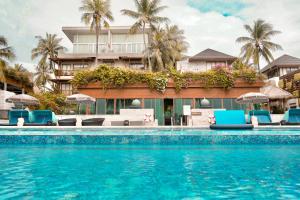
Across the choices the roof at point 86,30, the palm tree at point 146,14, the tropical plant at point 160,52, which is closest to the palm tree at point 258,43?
the tropical plant at point 160,52

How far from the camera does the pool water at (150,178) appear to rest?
2.78 meters

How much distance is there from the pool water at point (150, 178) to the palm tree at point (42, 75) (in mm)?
37706

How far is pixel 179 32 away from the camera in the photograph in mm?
39969

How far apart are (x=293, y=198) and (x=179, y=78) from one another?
16.9 m

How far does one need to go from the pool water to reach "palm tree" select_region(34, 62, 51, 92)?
124 feet

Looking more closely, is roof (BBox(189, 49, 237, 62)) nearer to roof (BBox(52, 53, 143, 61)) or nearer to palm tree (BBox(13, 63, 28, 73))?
roof (BBox(52, 53, 143, 61))

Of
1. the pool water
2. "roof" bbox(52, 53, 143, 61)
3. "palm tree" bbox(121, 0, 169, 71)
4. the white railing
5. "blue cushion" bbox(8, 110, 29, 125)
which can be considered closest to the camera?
the pool water

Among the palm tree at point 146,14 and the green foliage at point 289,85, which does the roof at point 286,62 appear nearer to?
the green foliage at point 289,85

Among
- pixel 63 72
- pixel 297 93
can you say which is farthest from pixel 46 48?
pixel 297 93

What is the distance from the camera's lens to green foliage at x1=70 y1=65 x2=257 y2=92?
1905 cm

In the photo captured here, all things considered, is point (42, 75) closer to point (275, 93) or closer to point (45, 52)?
point (45, 52)

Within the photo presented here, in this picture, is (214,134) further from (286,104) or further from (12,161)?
(286,104)

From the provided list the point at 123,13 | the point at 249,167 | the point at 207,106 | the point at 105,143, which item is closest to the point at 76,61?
the point at 123,13

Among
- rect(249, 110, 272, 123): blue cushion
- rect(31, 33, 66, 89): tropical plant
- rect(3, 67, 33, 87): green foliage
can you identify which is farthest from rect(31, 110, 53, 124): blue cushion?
rect(31, 33, 66, 89): tropical plant
